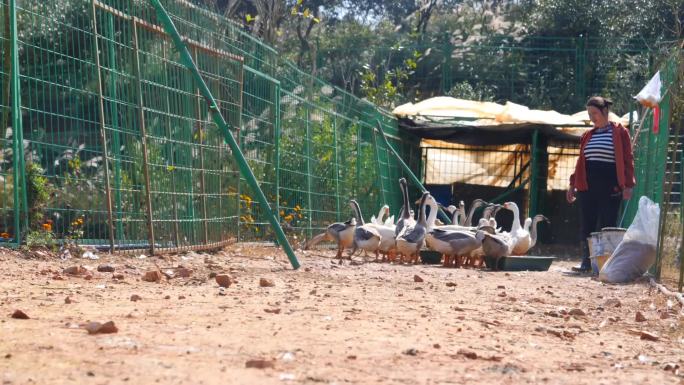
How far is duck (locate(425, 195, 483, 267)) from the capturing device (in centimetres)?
1232

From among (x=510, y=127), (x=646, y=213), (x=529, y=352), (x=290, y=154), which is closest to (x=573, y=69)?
(x=510, y=127)

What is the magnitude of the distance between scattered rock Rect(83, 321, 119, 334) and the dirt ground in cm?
4

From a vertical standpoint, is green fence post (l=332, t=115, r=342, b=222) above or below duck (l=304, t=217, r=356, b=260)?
above

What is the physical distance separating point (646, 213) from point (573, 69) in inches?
612

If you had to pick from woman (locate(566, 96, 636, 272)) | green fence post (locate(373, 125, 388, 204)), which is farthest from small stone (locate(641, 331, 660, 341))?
green fence post (locate(373, 125, 388, 204))

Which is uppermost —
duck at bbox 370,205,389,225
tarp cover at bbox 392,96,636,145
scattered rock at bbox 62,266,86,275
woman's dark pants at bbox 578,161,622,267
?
tarp cover at bbox 392,96,636,145

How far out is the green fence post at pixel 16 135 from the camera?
8.23 meters

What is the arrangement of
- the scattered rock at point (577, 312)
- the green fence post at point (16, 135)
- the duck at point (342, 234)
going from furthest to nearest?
the duck at point (342, 234), the green fence post at point (16, 135), the scattered rock at point (577, 312)

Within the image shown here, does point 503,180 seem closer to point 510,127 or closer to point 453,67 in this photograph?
point 510,127

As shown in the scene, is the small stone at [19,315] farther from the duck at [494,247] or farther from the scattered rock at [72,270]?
the duck at [494,247]

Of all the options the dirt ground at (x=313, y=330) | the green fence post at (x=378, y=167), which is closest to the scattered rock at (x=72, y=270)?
the dirt ground at (x=313, y=330)

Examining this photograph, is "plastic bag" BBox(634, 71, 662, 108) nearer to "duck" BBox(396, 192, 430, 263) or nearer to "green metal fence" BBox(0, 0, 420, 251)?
"duck" BBox(396, 192, 430, 263)

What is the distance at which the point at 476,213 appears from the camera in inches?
765

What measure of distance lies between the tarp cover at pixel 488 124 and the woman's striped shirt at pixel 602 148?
19.0 feet
